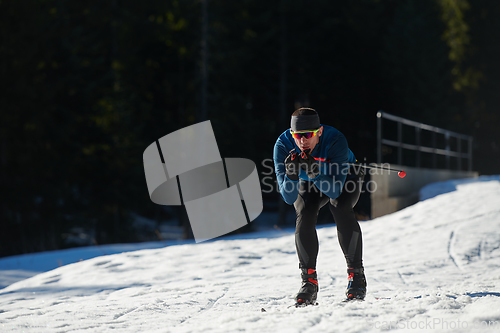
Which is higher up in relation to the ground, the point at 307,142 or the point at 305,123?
the point at 305,123

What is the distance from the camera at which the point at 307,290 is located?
3424mm

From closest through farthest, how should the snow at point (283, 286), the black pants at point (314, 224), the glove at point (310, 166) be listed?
the snow at point (283, 286)
the glove at point (310, 166)
the black pants at point (314, 224)

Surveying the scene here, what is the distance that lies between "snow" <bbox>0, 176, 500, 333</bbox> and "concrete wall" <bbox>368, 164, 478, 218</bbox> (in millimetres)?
987

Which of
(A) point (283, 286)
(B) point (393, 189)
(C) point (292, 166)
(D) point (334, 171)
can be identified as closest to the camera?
(C) point (292, 166)

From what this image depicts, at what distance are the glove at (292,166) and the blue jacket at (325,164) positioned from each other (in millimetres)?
96

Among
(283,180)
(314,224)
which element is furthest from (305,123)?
(314,224)

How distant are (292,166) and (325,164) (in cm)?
26

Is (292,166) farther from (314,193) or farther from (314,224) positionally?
(314,224)

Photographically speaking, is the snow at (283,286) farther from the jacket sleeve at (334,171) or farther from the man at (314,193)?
the jacket sleeve at (334,171)

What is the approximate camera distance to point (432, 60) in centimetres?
2803

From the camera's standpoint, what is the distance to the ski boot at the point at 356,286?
3.42 m

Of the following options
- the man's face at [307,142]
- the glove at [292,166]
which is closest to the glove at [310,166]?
the glove at [292,166]

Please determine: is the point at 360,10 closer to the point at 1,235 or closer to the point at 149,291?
the point at 1,235

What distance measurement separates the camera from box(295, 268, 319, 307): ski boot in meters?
3.40
